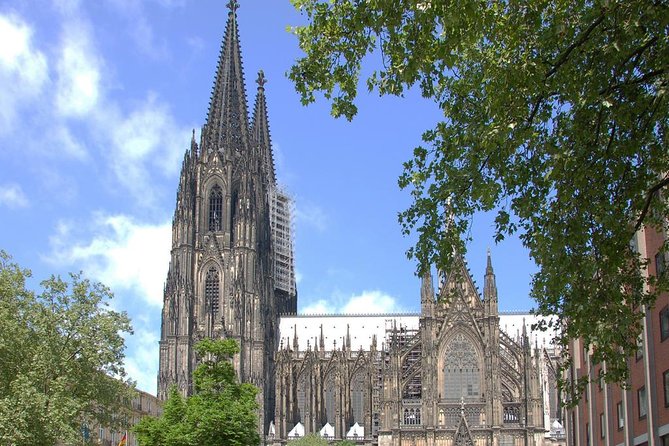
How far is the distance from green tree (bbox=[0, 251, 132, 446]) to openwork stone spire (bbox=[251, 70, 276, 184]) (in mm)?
64089

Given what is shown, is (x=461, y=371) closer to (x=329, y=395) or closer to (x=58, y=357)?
(x=329, y=395)

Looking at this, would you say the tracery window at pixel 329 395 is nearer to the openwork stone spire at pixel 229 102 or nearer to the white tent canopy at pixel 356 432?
the white tent canopy at pixel 356 432

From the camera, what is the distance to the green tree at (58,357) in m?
37.6

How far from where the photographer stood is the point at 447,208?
20.8 meters

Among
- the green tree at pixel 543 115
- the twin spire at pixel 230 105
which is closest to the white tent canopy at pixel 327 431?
the twin spire at pixel 230 105

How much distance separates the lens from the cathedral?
77312 millimetres

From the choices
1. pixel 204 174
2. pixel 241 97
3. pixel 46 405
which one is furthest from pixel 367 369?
pixel 46 405

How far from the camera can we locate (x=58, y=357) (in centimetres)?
4012

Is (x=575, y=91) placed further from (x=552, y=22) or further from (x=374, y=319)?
(x=374, y=319)

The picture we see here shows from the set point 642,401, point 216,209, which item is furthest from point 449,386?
point 642,401

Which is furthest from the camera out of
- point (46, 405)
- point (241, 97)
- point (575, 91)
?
point (241, 97)

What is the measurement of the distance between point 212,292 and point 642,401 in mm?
56817

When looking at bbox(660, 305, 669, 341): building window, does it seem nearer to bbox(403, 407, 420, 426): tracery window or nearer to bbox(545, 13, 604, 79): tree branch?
bbox(545, 13, 604, 79): tree branch

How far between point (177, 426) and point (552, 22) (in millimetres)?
30036
